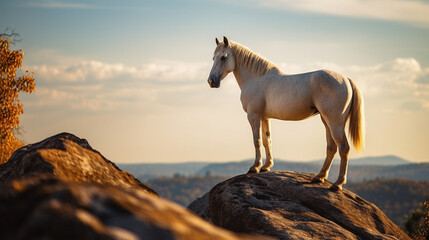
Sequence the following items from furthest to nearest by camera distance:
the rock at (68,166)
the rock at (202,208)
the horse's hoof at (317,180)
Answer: the rock at (202,208) → the horse's hoof at (317,180) → the rock at (68,166)

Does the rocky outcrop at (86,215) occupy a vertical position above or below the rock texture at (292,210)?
above

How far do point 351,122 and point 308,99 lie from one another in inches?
46.5

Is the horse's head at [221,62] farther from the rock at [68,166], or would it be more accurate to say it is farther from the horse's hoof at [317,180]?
the rock at [68,166]

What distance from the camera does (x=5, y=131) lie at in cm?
2480

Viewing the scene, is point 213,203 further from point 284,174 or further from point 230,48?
point 230,48

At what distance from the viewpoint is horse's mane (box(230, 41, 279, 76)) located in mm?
13109

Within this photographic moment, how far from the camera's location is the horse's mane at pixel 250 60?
13109mm

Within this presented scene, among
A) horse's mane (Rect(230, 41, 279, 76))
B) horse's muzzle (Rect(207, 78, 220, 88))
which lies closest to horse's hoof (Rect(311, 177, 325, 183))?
horse's mane (Rect(230, 41, 279, 76))

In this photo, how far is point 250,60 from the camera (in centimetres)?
1334

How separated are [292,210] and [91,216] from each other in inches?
331

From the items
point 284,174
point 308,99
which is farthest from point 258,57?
point 284,174

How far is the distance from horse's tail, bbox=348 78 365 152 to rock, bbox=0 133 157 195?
569 centimetres

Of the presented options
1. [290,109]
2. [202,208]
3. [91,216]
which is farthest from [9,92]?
[91,216]

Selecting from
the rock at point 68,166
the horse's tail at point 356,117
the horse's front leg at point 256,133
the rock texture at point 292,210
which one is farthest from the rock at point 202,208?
the rock at point 68,166
